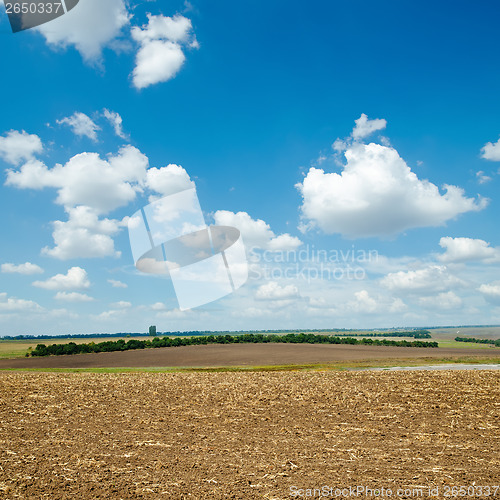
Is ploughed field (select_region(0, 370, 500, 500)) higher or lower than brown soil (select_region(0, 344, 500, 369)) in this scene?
higher

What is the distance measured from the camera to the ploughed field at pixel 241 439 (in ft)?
30.7

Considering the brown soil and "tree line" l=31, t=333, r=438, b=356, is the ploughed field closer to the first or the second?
the brown soil

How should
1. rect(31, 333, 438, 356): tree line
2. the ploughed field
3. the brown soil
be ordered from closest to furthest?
the ploughed field < the brown soil < rect(31, 333, 438, 356): tree line

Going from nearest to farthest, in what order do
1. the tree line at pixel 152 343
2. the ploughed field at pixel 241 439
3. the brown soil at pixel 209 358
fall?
the ploughed field at pixel 241 439, the brown soil at pixel 209 358, the tree line at pixel 152 343

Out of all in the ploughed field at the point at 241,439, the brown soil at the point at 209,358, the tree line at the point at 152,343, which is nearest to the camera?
the ploughed field at the point at 241,439

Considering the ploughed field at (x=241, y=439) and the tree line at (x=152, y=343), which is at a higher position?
the ploughed field at (x=241, y=439)

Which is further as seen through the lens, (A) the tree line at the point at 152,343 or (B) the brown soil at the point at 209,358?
(A) the tree line at the point at 152,343

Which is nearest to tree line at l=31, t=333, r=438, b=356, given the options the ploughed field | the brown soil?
the brown soil

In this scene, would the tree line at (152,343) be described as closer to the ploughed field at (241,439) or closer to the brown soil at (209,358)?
the brown soil at (209,358)

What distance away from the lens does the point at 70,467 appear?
34.4 ft

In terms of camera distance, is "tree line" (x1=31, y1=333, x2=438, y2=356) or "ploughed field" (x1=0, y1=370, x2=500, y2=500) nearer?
"ploughed field" (x1=0, y1=370, x2=500, y2=500)

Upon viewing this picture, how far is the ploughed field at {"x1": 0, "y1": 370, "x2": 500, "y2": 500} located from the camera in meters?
9.36

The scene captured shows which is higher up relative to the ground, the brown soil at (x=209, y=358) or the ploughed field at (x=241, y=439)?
the ploughed field at (x=241, y=439)

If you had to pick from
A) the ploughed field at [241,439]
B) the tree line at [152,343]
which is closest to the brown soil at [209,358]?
the tree line at [152,343]
